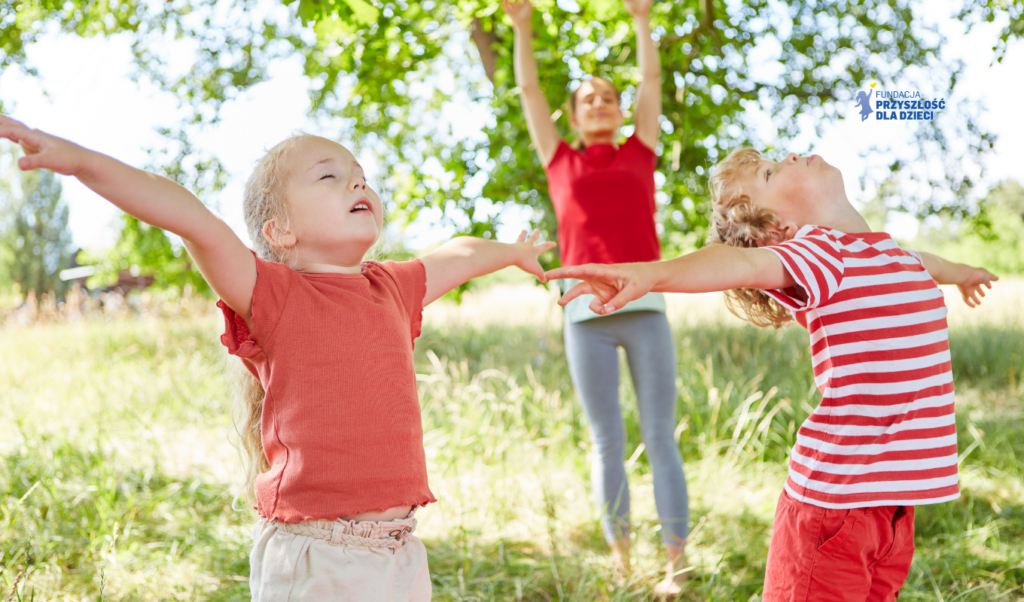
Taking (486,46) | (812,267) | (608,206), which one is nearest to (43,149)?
(812,267)

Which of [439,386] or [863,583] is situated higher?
[439,386]

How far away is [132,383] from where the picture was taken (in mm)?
4965

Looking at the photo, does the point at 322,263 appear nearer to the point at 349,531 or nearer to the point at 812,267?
the point at 349,531

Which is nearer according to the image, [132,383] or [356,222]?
[356,222]

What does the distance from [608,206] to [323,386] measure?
5.14ft

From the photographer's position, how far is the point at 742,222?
1779 millimetres

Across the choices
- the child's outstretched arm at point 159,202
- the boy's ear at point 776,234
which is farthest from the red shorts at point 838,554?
the child's outstretched arm at point 159,202

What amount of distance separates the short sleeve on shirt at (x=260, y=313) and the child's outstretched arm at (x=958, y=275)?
5.22 ft

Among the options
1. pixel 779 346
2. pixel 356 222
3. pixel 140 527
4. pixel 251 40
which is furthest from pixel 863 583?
pixel 251 40

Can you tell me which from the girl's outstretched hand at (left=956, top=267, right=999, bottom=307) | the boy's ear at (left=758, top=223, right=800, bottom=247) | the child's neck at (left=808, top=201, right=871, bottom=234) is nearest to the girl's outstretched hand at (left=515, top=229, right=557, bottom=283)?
the boy's ear at (left=758, top=223, right=800, bottom=247)

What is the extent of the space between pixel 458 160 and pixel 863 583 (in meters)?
3.07

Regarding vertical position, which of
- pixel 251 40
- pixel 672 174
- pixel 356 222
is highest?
pixel 251 40

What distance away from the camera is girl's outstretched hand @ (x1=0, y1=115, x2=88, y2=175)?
1.05 meters

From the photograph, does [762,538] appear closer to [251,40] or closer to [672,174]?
[672,174]
